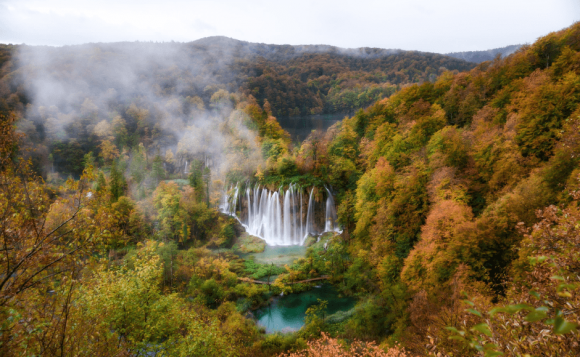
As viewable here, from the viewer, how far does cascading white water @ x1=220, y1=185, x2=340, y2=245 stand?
3359 centimetres

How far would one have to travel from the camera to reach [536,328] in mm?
3939

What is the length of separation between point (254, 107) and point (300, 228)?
3037cm

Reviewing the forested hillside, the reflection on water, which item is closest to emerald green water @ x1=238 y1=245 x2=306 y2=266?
the forested hillside

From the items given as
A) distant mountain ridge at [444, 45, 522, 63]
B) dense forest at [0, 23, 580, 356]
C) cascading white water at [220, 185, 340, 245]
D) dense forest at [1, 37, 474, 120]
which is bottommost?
cascading white water at [220, 185, 340, 245]

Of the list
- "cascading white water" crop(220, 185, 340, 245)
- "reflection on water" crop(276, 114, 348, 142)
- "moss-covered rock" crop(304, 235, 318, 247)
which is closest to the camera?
"moss-covered rock" crop(304, 235, 318, 247)

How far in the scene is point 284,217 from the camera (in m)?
34.5

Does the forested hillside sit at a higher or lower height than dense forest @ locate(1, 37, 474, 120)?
lower

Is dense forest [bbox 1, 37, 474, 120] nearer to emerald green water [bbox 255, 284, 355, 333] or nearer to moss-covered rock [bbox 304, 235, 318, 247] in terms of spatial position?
moss-covered rock [bbox 304, 235, 318, 247]

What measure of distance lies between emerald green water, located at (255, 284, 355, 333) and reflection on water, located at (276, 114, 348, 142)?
45601mm

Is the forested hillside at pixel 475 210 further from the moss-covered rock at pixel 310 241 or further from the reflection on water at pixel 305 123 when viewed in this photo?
the reflection on water at pixel 305 123

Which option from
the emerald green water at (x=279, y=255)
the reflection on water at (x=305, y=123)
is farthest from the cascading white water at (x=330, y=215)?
the reflection on water at (x=305, y=123)

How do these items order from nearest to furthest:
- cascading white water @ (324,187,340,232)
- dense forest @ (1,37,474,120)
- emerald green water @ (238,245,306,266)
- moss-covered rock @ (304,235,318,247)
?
emerald green water @ (238,245,306,266), moss-covered rock @ (304,235,318,247), cascading white water @ (324,187,340,232), dense forest @ (1,37,474,120)

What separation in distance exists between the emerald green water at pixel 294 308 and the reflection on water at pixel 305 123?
45.6 m

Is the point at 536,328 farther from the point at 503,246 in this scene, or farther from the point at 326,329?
the point at 326,329
